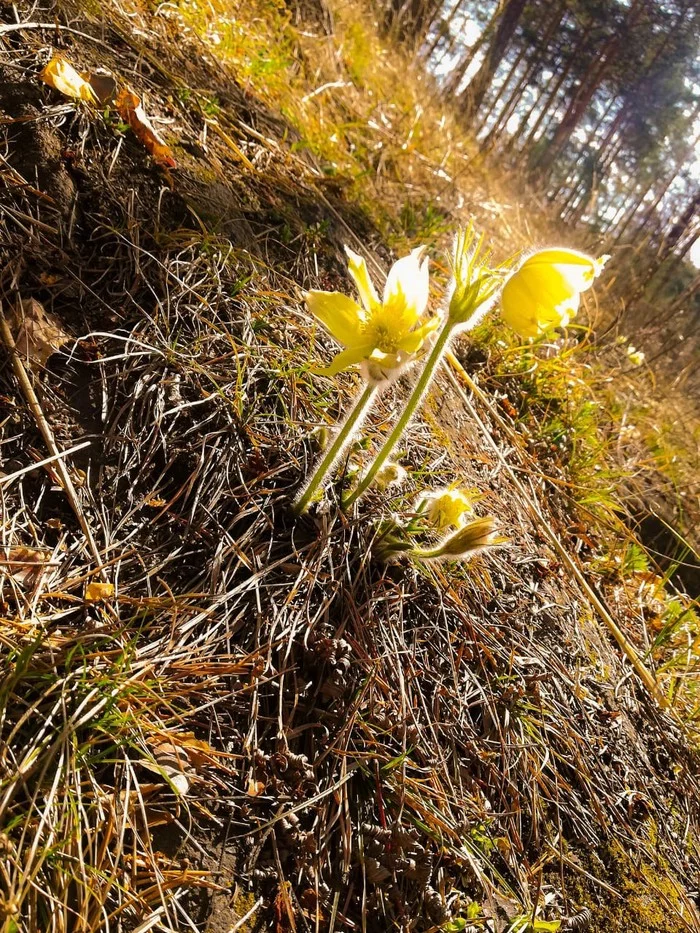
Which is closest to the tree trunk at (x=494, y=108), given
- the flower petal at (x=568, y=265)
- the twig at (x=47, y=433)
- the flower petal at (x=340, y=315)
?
the flower petal at (x=568, y=265)

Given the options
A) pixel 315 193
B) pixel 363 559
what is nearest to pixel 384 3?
pixel 315 193

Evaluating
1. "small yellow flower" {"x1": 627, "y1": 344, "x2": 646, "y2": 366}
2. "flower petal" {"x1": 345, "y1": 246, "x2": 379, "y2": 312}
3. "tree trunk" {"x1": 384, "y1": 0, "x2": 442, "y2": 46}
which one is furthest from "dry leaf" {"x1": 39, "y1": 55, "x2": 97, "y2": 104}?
"tree trunk" {"x1": 384, "y1": 0, "x2": 442, "y2": 46}

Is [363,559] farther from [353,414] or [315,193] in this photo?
[315,193]

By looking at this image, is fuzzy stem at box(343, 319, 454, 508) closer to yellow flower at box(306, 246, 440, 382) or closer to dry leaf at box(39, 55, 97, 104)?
yellow flower at box(306, 246, 440, 382)

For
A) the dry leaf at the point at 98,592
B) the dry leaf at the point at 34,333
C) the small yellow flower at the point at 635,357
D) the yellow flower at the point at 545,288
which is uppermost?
the small yellow flower at the point at 635,357

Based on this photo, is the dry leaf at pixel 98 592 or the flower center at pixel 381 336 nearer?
the dry leaf at pixel 98 592

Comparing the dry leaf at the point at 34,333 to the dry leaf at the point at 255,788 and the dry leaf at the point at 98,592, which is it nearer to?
the dry leaf at the point at 98,592

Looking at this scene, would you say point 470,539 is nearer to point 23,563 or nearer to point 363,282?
point 363,282
